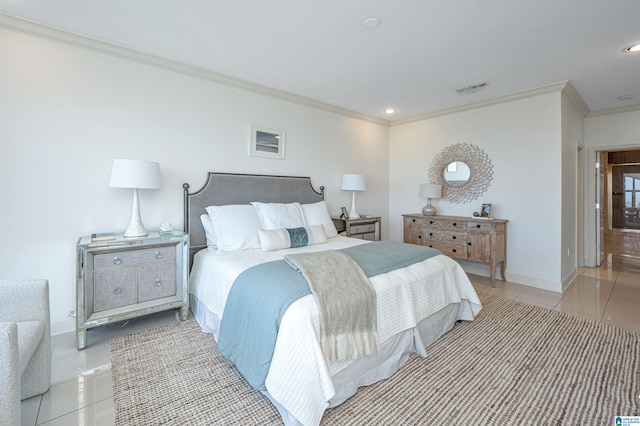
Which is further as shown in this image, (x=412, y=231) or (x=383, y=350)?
(x=412, y=231)

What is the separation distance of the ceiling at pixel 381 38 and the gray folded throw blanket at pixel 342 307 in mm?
1882

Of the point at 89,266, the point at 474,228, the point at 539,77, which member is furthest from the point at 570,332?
the point at 89,266

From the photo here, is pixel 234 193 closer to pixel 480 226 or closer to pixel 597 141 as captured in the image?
pixel 480 226

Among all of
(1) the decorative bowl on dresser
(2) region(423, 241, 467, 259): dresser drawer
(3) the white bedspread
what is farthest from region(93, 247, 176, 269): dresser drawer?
(2) region(423, 241, 467, 259): dresser drawer

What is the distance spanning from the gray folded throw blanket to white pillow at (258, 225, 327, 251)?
85 cm

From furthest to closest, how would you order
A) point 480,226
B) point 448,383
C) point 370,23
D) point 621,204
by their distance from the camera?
point 621,204 → point 480,226 → point 370,23 → point 448,383

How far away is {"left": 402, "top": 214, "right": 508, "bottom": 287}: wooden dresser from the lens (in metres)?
3.75

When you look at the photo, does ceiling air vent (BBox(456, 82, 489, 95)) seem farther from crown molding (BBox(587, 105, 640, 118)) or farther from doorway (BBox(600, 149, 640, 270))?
doorway (BBox(600, 149, 640, 270))

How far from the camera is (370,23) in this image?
89.7 inches

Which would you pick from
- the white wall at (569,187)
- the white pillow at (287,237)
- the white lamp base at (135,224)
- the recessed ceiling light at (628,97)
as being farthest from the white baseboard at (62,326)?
the recessed ceiling light at (628,97)

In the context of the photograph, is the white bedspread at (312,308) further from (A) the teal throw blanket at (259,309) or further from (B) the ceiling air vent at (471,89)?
(B) the ceiling air vent at (471,89)

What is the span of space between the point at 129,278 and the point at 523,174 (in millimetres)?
4727

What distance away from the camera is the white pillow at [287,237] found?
2.86 m

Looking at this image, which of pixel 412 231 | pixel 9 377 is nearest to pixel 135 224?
pixel 9 377
